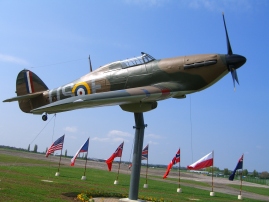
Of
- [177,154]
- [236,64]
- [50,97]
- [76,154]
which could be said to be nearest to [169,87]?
[236,64]

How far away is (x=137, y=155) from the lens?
13922mm

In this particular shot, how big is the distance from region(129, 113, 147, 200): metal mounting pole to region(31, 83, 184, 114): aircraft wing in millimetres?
2445

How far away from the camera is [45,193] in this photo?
15.3 meters

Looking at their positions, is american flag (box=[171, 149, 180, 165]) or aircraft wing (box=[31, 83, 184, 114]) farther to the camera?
american flag (box=[171, 149, 180, 165])

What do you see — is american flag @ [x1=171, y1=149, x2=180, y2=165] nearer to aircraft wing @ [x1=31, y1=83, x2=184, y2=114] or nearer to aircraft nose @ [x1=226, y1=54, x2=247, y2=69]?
aircraft wing @ [x1=31, y1=83, x2=184, y2=114]

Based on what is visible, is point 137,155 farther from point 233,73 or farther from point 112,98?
point 233,73

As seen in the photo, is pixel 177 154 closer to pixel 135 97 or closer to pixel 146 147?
pixel 146 147

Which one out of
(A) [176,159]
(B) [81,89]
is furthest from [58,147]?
(B) [81,89]

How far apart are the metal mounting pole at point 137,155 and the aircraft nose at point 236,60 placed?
191 inches

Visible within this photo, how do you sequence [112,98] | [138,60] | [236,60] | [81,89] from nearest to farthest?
[112,98], [236,60], [138,60], [81,89]

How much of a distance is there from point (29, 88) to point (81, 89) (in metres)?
5.41

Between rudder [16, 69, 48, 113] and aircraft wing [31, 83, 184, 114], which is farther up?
rudder [16, 69, 48, 113]

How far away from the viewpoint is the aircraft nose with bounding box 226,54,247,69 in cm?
A: 1182

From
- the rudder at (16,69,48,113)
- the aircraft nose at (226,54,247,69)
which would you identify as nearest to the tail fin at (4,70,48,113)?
the rudder at (16,69,48,113)
